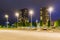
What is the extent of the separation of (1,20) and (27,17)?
65.2ft

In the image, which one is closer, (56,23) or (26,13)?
(56,23)

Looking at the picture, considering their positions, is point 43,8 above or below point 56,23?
above

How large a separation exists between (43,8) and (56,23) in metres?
32.8

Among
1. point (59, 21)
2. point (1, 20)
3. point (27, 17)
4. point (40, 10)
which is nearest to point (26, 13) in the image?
point (27, 17)

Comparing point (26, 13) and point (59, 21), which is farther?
point (26, 13)

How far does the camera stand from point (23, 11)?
115438mm

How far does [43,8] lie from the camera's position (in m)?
111

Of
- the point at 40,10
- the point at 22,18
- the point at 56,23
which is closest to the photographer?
the point at 56,23

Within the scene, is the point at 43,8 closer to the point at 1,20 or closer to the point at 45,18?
the point at 45,18

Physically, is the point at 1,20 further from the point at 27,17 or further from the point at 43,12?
the point at 43,12

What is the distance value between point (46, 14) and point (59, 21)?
35.5 m

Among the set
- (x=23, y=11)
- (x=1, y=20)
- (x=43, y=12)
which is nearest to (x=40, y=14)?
(x=43, y=12)

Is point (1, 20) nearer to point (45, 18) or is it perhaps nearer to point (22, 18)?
point (22, 18)

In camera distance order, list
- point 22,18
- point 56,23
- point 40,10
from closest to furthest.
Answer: point 56,23
point 40,10
point 22,18
